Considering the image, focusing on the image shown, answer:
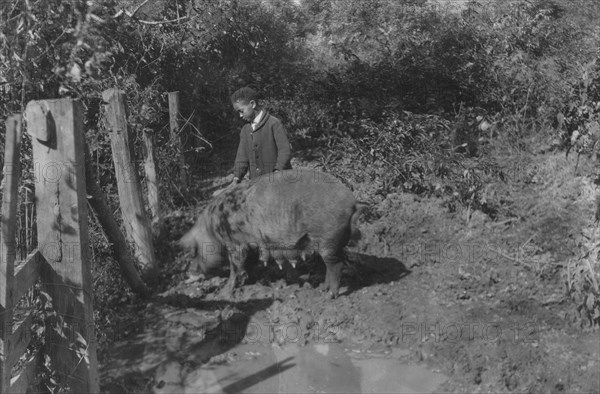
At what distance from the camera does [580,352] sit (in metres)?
5.67

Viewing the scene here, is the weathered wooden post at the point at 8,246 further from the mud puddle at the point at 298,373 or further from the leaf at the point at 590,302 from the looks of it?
the leaf at the point at 590,302

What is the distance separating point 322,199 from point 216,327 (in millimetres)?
1671

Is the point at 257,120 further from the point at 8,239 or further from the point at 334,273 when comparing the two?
the point at 8,239

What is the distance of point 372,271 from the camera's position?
25.0ft

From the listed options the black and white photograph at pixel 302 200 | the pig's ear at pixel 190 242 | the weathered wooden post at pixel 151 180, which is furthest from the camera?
the weathered wooden post at pixel 151 180

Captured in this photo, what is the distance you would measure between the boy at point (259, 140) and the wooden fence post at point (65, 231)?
322cm

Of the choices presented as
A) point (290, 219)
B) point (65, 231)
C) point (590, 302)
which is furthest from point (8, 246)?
point (590, 302)

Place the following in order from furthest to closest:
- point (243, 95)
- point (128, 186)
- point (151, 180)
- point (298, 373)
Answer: point (151, 180), point (243, 95), point (128, 186), point (298, 373)

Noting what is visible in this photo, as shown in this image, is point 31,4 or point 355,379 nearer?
point 31,4

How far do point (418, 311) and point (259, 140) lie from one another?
100 inches

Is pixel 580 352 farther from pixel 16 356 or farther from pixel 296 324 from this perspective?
pixel 16 356

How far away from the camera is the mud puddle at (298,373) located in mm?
5293

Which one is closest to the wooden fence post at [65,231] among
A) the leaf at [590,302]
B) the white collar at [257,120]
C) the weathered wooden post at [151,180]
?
the white collar at [257,120]

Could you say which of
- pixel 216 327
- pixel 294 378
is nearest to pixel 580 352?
pixel 294 378
